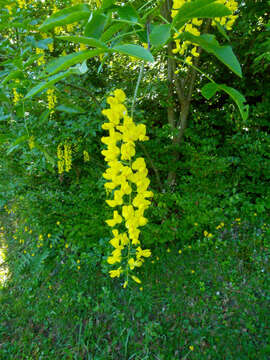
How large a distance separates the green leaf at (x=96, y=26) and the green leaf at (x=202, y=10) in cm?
14

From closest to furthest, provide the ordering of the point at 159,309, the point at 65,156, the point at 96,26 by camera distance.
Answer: the point at 96,26, the point at 159,309, the point at 65,156

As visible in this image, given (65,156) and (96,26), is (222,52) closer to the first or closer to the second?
(96,26)

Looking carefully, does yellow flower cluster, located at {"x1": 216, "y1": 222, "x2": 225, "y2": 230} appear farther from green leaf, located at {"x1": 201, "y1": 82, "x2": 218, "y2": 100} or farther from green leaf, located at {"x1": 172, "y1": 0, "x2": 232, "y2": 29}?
green leaf, located at {"x1": 172, "y1": 0, "x2": 232, "y2": 29}

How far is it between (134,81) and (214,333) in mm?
2298

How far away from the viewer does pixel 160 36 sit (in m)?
0.42

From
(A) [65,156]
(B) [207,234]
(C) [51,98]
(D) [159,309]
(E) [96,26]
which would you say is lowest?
(D) [159,309]

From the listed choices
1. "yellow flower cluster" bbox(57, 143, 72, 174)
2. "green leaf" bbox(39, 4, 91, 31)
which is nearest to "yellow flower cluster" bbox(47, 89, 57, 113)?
"yellow flower cluster" bbox(57, 143, 72, 174)

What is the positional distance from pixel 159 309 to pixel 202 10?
216cm

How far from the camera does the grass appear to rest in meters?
1.87

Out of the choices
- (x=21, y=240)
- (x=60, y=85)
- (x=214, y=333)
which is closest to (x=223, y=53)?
(x=60, y=85)

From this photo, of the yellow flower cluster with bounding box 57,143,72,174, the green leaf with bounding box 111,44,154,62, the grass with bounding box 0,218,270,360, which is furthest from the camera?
the yellow flower cluster with bounding box 57,143,72,174

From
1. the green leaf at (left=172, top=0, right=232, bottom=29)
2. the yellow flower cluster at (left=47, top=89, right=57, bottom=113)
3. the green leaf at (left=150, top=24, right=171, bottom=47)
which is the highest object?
the yellow flower cluster at (left=47, top=89, right=57, bottom=113)

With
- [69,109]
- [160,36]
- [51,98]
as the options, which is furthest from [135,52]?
[51,98]

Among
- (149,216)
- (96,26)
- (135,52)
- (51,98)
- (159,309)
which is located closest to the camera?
(135,52)
